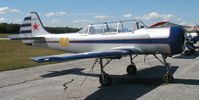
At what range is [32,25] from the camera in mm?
13820

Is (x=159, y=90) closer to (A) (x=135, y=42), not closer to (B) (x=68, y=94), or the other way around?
(A) (x=135, y=42)

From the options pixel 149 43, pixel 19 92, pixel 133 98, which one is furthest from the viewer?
pixel 149 43

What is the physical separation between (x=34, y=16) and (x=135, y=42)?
7.64 metres

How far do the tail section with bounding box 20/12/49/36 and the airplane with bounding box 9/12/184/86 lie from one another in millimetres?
685

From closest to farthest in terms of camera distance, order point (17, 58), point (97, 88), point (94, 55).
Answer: point (94, 55) < point (97, 88) < point (17, 58)

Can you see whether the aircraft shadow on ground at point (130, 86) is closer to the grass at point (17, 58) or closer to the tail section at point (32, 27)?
the tail section at point (32, 27)

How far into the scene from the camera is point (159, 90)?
754 cm

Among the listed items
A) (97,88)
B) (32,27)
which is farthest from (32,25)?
(97,88)

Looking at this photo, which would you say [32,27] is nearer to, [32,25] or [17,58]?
[32,25]

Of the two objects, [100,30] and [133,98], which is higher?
[100,30]

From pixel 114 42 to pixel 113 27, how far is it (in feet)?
2.70

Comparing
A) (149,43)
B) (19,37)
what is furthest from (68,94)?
(19,37)

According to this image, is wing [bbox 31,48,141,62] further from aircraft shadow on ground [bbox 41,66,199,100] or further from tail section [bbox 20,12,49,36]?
tail section [bbox 20,12,49,36]

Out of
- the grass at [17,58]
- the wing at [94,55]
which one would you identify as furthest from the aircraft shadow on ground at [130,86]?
the grass at [17,58]
